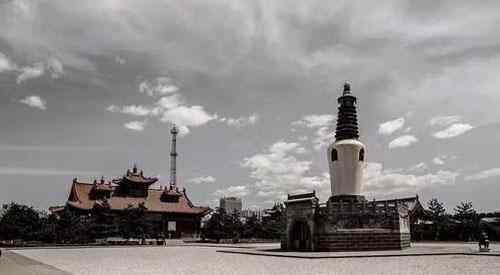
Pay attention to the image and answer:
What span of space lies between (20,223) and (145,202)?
1914cm

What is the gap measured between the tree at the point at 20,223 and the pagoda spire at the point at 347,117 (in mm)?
35578

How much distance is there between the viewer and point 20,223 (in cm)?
5312

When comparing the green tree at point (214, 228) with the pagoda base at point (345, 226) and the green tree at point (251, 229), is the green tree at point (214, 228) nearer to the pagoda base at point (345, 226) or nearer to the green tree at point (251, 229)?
the green tree at point (251, 229)

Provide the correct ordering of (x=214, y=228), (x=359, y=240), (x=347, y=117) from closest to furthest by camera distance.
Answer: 1. (x=359, y=240)
2. (x=347, y=117)
3. (x=214, y=228)

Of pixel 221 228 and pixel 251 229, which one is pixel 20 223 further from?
pixel 251 229

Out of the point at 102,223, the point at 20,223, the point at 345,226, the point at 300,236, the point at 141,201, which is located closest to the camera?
the point at 345,226

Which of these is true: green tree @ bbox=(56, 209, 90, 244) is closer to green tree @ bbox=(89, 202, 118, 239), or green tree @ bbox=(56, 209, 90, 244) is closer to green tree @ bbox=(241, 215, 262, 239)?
green tree @ bbox=(89, 202, 118, 239)

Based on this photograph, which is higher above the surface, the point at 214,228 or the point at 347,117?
the point at 347,117

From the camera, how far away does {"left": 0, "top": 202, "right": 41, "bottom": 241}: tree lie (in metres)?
52.4

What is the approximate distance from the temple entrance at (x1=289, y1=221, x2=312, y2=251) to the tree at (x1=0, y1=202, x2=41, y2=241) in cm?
3239

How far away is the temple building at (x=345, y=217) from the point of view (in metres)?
31.8

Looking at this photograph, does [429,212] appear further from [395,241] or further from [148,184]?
[148,184]

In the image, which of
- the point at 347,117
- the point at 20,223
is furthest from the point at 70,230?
the point at 347,117

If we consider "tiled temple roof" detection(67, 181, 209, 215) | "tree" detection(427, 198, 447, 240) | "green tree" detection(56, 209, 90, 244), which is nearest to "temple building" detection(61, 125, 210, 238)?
"tiled temple roof" detection(67, 181, 209, 215)
